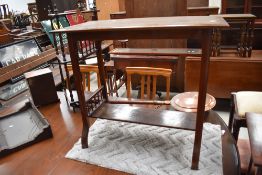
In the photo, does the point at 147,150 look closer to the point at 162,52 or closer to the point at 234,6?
the point at 162,52

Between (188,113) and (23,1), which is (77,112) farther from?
(23,1)

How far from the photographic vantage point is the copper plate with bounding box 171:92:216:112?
1.40 m

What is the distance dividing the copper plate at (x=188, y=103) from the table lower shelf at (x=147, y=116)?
2.3 inches

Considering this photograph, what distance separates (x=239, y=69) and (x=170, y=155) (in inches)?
67.4

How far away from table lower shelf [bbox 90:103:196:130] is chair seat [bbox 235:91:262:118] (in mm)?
492

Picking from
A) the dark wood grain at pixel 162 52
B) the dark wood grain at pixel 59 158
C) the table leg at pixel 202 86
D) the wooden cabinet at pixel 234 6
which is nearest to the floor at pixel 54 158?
the dark wood grain at pixel 59 158

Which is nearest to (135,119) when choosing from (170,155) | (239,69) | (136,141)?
(136,141)

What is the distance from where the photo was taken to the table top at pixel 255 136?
0.91m

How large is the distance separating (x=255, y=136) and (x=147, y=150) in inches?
22.6

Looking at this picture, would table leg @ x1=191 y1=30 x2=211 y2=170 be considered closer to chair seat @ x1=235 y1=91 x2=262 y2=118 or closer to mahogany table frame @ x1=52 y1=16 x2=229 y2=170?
mahogany table frame @ x1=52 y1=16 x2=229 y2=170

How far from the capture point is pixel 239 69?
254cm

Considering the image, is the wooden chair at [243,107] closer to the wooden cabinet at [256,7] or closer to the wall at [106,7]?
the wooden cabinet at [256,7]

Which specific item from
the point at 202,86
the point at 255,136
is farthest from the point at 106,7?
the point at 255,136

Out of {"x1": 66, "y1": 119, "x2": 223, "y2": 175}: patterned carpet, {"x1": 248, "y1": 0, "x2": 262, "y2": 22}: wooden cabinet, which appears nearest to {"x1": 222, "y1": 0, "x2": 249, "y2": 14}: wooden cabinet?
{"x1": 248, "y1": 0, "x2": 262, "y2": 22}: wooden cabinet
